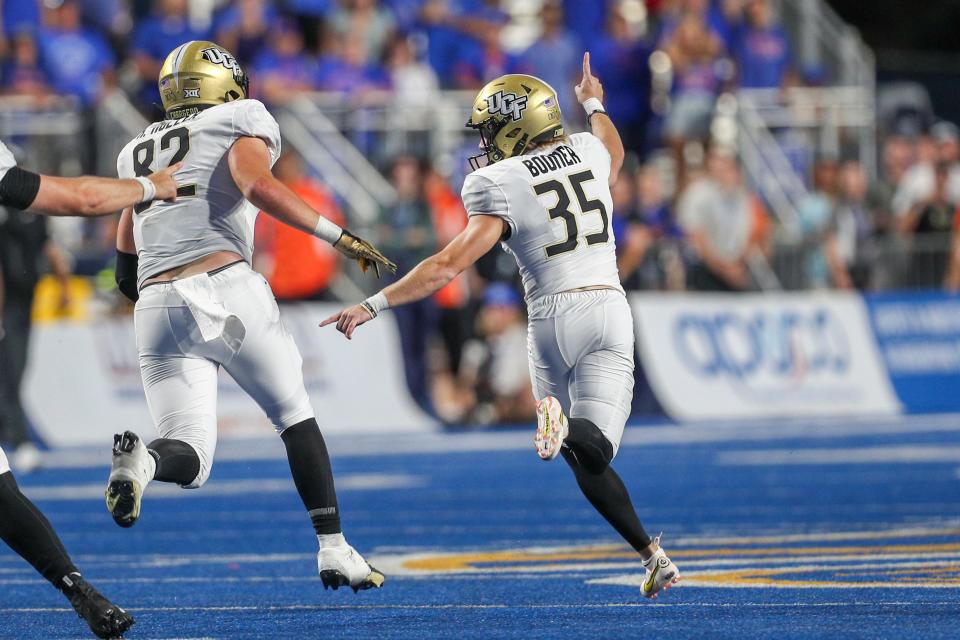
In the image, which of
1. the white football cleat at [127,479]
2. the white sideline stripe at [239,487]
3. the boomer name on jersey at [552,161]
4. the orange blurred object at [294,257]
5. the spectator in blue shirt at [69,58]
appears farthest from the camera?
the spectator in blue shirt at [69,58]

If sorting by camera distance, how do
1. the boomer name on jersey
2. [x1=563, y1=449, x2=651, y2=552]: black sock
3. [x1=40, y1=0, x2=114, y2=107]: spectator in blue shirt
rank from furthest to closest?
[x1=40, y1=0, x2=114, y2=107]: spectator in blue shirt → the boomer name on jersey → [x1=563, y1=449, x2=651, y2=552]: black sock

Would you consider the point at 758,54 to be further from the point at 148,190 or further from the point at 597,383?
the point at 148,190

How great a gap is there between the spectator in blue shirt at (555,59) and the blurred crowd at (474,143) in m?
0.02

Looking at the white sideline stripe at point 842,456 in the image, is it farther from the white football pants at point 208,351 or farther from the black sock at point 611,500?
the white football pants at point 208,351

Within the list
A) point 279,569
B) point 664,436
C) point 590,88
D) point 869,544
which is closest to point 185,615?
point 279,569

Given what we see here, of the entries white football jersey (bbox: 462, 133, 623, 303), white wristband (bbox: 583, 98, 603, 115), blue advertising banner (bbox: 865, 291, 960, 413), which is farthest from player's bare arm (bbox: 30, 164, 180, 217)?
blue advertising banner (bbox: 865, 291, 960, 413)

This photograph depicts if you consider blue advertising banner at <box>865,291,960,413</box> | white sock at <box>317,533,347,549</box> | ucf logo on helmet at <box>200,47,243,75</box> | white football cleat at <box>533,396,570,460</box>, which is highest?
ucf logo on helmet at <box>200,47,243,75</box>

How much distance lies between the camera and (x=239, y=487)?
13.5 m

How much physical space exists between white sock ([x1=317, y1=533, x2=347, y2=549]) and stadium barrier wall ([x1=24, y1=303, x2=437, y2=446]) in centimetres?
930

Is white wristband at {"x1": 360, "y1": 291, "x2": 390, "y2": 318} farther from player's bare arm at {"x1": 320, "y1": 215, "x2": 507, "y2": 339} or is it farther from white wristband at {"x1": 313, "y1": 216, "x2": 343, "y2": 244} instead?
white wristband at {"x1": 313, "y1": 216, "x2": 343, "y2": 244}

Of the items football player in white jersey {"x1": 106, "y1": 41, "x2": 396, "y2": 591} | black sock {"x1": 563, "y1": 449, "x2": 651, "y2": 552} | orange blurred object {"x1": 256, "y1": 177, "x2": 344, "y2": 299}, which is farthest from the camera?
orange blurred object {"x1": 256, "y1": 177, "x2": 344, "y2": 299}

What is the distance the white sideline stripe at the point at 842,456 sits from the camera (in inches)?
567

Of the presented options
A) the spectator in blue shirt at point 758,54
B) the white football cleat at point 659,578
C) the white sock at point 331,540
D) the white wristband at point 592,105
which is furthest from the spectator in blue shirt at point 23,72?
the white football cleat at point 659,578

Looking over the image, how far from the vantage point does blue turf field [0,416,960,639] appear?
6824mm
